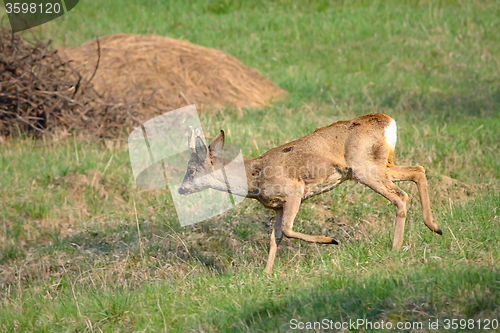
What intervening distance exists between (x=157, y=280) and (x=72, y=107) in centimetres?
619

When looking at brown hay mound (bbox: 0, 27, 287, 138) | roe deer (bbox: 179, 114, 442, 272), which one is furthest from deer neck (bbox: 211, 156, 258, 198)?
brown hay mound (bbox: 0, 27, 287, 138)

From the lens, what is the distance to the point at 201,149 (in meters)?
6.24

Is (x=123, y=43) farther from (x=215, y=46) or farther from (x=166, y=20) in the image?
(x=166, y=20)

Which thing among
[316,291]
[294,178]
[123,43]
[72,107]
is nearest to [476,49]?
[123,43]

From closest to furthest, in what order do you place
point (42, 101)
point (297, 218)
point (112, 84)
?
point (297, 218) < point (42, 101) < point (112, 84)

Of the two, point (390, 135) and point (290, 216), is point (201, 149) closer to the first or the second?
point (290, 216)

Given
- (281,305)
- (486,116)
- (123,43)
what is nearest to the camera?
(281,305)

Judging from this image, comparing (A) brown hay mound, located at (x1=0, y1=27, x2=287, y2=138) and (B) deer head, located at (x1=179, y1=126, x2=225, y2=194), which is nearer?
(B) deer head, located at (x1=179, y1=126, x2=225, y2=194)

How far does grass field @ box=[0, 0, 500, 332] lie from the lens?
4922mm

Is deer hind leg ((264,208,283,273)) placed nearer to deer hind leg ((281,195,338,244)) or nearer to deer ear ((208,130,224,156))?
deer hind leg ((281,195,338,244))

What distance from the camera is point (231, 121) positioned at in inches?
474

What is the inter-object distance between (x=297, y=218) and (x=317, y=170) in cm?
178

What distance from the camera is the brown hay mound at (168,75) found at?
13047mm

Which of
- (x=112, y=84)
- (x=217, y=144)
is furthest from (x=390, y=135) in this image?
(x=112, y=84)
